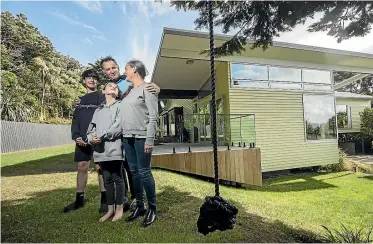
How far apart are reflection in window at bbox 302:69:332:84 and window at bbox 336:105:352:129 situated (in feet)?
19.7

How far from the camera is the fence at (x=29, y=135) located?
2.40 meters

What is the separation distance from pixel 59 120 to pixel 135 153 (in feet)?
5.72

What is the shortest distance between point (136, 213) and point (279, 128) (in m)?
7.69

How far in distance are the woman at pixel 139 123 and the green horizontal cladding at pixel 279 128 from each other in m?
6.37

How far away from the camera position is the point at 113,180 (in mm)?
2131

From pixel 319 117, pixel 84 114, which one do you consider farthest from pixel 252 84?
pixel 84 114

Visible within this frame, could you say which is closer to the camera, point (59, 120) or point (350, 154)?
point (59, 120)

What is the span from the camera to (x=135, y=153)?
6.58ft

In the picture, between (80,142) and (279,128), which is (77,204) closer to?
(80,142)

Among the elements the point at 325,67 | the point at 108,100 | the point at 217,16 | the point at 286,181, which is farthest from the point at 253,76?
the point at 108,100

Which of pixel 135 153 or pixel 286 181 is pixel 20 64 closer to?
pixel 135 153

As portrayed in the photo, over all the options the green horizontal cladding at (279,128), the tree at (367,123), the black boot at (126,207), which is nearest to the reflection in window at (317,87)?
the green horizontal cladding at (279,128)

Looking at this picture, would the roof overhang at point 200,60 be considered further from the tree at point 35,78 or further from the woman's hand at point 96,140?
the woman's hand at point 96,140

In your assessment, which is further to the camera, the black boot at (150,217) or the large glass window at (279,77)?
the large glass window at (279,77)
